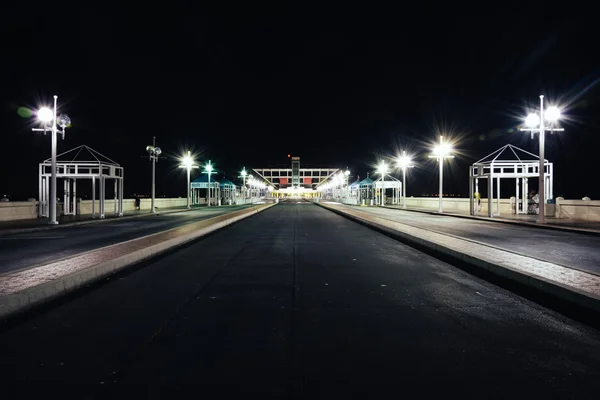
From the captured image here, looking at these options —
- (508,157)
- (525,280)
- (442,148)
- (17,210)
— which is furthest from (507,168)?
(17,210)

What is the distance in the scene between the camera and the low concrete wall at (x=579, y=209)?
2569 cm

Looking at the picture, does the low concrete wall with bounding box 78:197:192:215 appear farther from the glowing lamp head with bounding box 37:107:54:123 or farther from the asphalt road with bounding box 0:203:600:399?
the asphalt road with bounding box 0:203:600:399

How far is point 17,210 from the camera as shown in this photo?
2739 cm

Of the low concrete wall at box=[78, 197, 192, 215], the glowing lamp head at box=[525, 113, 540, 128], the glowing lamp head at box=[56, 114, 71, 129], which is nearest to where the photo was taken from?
the glowing lamp head at box=[525, 113, 540, 128]

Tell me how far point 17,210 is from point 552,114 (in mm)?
33166

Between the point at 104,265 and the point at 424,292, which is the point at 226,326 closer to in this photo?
the point at 424,292

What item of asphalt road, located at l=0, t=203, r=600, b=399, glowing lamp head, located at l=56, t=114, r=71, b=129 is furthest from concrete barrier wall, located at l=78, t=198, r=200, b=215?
asphalt road, located at l=0, t=203, r=600, b=399

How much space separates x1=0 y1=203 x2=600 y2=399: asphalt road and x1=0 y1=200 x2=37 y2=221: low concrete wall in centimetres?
2235

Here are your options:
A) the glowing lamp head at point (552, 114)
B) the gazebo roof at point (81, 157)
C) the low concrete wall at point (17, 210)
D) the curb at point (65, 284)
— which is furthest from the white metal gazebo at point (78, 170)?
the glowing lamp head at point (552, 114)

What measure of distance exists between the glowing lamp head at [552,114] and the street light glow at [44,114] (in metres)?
28.8

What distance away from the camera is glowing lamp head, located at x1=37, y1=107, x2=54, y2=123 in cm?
2453

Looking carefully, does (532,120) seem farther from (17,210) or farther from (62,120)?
(17,210)

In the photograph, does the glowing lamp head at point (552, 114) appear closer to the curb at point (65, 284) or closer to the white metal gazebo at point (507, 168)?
the white metal gazebo at point (507, 168)

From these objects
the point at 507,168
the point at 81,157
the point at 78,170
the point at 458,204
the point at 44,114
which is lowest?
the point at 458,204
